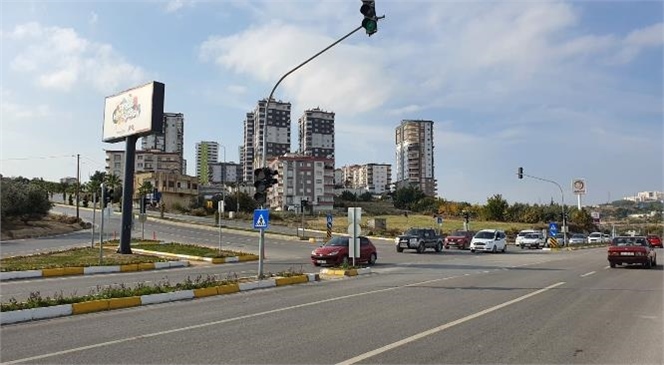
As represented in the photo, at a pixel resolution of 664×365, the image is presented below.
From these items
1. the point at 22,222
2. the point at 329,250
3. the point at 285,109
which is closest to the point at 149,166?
the point at 285,109

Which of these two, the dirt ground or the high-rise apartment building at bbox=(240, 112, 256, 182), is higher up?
the high-rise apartment building at bbox=(240, 112, 256, 182)

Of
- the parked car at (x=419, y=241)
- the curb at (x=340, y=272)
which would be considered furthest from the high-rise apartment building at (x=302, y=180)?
the curb at (x=340, y=272)

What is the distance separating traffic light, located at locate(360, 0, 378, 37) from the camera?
1432cm

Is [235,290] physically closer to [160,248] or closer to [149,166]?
[160,248]

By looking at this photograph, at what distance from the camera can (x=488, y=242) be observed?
41.3m

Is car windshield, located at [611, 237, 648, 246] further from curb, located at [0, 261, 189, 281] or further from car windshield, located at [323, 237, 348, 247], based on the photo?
curb, located at [0, 261, 189, 281]

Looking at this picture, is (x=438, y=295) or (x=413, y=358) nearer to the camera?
(x=413, y=358)

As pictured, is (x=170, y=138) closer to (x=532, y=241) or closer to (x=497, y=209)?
(x=497, y=209)

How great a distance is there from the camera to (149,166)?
6038 inches

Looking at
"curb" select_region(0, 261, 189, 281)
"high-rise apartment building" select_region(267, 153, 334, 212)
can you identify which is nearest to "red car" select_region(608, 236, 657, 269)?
"curb" select_region(0, 261, 189, 281)

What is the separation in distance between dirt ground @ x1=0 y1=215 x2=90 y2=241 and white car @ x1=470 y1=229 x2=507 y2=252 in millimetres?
38509

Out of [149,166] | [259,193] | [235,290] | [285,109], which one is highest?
[285,109]

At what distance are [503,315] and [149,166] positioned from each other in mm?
152146

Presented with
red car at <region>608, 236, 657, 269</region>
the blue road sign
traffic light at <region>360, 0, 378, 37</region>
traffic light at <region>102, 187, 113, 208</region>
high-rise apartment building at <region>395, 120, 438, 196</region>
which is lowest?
red car at <region>608, 236, 657, 269</region>
